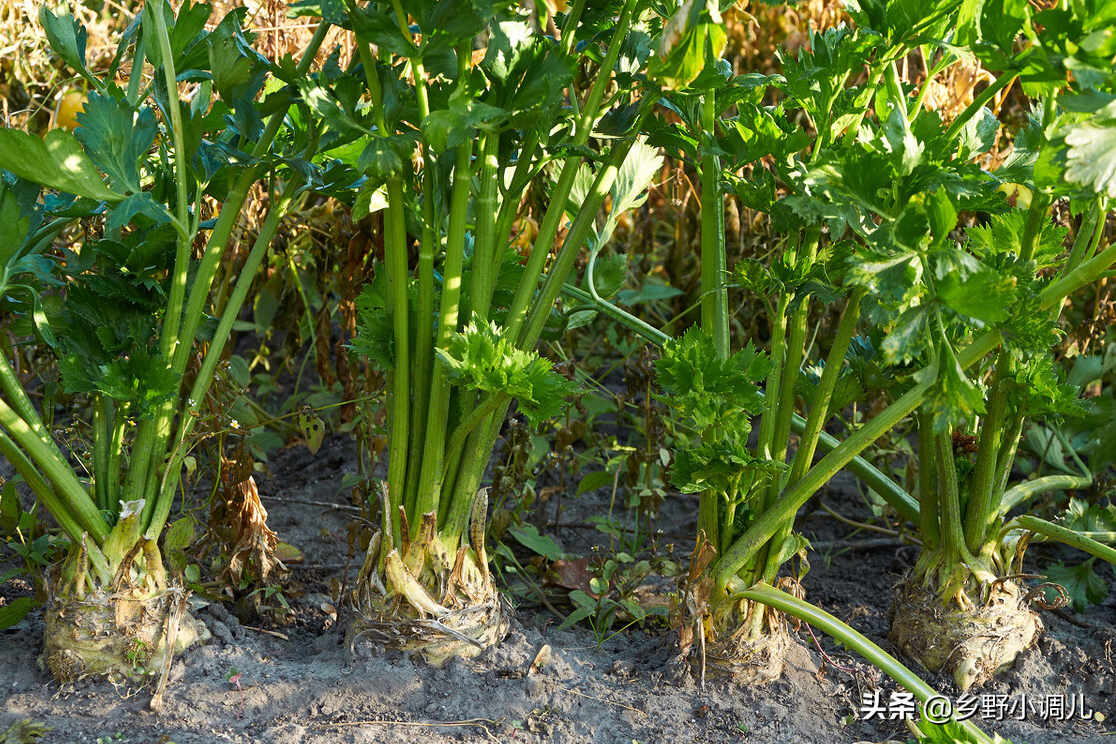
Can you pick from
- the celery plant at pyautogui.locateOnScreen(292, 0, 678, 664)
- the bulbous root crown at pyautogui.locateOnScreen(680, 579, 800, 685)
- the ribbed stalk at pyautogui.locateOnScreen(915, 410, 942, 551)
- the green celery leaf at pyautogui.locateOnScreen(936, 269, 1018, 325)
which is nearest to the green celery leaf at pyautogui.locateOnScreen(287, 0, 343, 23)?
the celery plant at pyautogui.locateOnScreen(292, 0, 678, 664)

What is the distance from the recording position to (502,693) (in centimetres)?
146

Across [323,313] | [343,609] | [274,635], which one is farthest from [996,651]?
[323,313]

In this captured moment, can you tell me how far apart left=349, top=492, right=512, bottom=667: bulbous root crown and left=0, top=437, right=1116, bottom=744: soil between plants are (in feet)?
0.12

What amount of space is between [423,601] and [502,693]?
196 millimetres

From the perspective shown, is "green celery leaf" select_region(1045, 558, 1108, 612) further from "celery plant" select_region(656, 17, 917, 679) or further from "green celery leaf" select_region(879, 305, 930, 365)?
"green celery leaf" select_region(879, 305, 930, 365)

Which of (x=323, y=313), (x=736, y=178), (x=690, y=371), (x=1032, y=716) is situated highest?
(x=736, y=178)

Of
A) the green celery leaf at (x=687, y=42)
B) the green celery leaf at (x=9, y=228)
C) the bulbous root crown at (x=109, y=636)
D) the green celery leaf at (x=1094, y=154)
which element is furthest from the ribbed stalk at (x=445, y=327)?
the green celery leaf at (x=1094, y=154)

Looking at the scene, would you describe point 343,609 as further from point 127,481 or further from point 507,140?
point 507,140

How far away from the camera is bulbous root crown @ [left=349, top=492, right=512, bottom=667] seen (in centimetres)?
148

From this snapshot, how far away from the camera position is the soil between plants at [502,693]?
137 centimetres

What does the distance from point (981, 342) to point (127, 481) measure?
4.48 ft

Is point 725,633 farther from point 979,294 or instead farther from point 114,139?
point 114,139

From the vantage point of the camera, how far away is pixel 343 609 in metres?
1.68

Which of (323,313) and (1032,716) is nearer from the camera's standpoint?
(1032,716)
